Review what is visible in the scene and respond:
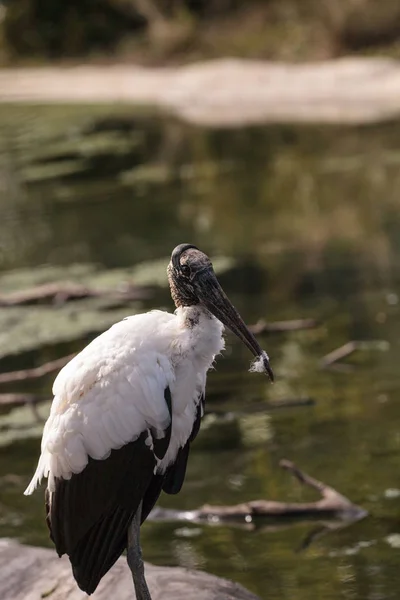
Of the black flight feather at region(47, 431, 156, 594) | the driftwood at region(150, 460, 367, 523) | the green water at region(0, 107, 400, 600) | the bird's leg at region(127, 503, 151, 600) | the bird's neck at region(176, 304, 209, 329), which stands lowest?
the green water at region(0, 107, 400, 600)

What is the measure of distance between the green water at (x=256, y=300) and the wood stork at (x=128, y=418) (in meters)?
1.35

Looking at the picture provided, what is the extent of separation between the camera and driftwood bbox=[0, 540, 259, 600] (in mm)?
4766

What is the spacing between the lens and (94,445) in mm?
4211

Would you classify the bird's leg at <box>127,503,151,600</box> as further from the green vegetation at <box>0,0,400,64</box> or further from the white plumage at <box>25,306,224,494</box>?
the green vegetation at <box>0,0,400,64</box>

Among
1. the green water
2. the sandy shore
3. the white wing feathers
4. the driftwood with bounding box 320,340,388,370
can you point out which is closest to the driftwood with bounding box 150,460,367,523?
the green water

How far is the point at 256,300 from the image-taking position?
416 inches

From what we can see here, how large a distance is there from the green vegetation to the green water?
21.3 ft

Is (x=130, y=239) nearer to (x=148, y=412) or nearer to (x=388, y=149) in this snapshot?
(x=388, y=149)

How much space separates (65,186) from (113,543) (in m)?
13.9

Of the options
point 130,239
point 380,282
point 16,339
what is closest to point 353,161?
point 130,239

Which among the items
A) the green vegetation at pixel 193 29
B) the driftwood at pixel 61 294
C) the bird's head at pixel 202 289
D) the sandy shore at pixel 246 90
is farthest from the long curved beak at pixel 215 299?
the green vegetation at pixel 193 29

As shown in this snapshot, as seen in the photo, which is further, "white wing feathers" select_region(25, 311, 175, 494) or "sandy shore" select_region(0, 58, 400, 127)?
"sandy shore" select_region(0, 58, 400, 127)

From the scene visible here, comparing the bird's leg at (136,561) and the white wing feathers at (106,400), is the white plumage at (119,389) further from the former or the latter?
the bird's leg at (136,561)

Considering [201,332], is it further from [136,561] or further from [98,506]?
[136,561]
